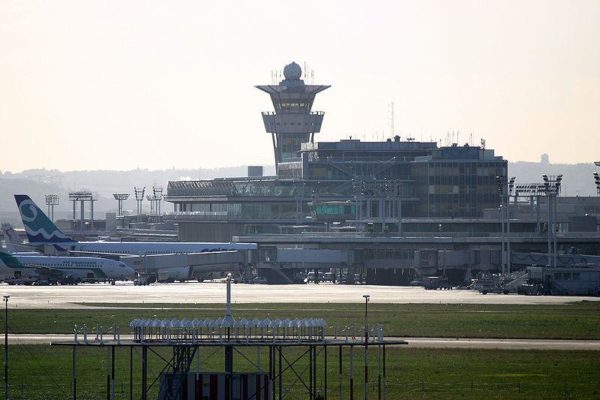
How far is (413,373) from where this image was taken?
280 ft

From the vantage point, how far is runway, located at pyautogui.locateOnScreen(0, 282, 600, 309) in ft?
487

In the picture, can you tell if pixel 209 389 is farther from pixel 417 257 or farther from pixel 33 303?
pixel 417 257

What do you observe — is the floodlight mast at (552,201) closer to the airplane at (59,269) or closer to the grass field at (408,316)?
the grass field at (408,316)

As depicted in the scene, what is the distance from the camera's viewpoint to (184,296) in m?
158

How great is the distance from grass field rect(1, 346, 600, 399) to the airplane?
91.1 meters

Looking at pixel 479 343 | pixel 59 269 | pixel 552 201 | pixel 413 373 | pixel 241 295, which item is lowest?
pixel 413 373

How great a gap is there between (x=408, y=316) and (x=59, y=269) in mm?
75654

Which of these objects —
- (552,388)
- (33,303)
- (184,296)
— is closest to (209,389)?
(552,388)

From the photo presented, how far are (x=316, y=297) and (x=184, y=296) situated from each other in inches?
521

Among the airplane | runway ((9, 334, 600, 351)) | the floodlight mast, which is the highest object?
the floodlight mast

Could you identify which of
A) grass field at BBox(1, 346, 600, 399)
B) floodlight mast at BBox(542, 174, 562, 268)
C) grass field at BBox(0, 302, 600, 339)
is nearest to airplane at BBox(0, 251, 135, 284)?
floodlight mast at BBox(542, 174, 562, 268)

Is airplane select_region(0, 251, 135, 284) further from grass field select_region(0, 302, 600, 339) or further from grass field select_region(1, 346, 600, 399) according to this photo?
grass field select_region(1, 346, 600, 399)

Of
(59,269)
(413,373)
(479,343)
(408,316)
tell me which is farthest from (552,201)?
(413,373)

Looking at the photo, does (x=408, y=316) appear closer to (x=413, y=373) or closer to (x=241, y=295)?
(x=241, y=295)
